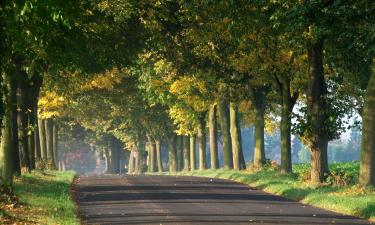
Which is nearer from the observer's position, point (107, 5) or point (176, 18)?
point (107, 5)

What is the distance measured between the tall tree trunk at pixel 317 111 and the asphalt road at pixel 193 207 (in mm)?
2830

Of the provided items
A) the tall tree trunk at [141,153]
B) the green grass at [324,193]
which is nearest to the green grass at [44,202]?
the green grass at [324,193]

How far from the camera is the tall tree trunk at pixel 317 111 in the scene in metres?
36.8

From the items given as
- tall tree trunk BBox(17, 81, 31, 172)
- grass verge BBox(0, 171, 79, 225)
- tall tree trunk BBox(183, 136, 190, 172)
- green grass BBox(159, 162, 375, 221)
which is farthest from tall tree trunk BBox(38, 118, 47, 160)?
grass verge BBox(0, 171, 79, 225)

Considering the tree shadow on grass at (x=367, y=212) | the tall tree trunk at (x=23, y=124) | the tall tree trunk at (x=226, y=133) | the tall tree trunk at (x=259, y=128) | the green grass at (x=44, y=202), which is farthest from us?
the tall tree trunk at (x=226, y=133)

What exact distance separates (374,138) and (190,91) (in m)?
25.6

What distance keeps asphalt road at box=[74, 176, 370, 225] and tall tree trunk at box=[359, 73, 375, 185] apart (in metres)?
3.13

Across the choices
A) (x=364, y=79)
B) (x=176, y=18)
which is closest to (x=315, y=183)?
(x=364, y=79)

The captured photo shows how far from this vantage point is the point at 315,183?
36.2m

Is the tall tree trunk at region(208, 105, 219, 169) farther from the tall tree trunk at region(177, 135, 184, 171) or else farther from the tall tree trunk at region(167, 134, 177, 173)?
the tall tree trunk at region(177, 135, 184, 171)

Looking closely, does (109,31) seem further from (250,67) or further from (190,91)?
(190,91)

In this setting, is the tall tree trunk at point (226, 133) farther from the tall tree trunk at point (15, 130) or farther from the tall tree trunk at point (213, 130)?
the tall tree trunk at point (15, 130)

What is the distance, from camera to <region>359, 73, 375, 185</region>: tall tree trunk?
31.9 m

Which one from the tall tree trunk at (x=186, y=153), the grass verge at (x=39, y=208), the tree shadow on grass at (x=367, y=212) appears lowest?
the tree shadow on grass at (x=367, y=212)
